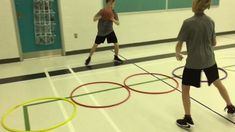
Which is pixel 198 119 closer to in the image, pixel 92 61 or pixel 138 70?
pixel 138 70

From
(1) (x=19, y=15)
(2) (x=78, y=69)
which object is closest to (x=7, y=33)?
(1) (x=19, y=15)

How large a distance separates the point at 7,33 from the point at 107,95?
289 centimetres

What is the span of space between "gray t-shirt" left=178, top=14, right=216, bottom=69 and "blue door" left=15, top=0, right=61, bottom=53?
3.71 meters

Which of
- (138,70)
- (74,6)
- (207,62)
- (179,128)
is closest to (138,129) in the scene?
(179,128)

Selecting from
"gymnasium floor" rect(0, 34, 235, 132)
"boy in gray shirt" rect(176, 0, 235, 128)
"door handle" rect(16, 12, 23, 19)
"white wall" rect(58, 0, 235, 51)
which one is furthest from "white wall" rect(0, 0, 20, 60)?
"boy in gray shirt" rect(176, 0, 235, 128)

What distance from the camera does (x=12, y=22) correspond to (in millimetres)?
5184

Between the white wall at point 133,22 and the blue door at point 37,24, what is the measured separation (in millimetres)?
244

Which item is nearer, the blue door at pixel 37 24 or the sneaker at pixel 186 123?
the sneaker at pixel 186 123

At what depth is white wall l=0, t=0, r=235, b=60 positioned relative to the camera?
5.22 meters

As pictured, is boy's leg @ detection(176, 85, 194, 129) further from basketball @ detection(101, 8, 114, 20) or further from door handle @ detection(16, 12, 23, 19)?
door handle @ detection(16, 12, 23, 19)

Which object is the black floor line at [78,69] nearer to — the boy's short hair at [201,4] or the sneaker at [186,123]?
the sneaker at [186,123]

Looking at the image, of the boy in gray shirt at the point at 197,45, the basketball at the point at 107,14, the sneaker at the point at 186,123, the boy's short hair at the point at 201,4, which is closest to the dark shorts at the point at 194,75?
the boy in gray shirt at the point at 197,45

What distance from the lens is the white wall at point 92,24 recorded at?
5.22 meters

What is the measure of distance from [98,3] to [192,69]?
3.72 m
